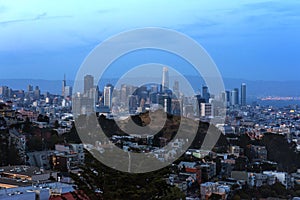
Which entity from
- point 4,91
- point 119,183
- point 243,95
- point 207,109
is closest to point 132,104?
point 207,109

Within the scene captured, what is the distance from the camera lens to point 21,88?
1264 inches

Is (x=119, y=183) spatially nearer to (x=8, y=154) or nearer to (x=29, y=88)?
(x=8, y=154)

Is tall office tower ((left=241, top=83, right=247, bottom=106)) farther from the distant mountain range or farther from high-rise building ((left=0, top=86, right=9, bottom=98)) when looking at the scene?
high-rise building ((left=0, top=86, right=9, bottom=98))

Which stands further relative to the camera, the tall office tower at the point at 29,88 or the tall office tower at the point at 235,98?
the tall office tower at the point at 29,88

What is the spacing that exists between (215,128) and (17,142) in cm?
573

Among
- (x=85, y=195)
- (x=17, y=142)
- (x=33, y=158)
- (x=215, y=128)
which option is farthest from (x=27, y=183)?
(x=215, y=128)

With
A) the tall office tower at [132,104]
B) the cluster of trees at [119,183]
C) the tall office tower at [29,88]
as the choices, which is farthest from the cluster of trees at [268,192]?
the tall office tower at [29,88]

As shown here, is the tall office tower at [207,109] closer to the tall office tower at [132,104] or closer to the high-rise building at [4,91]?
→ the tall office tower at [132,104]

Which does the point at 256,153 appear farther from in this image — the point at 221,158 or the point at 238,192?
the point at 238,192

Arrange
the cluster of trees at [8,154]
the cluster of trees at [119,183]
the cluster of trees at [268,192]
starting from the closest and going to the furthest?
the cluster of trees at [119,183], the cluster of trees at [268,192], the cluster of trees at [8,154]

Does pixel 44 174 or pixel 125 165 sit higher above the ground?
pixel 125 165

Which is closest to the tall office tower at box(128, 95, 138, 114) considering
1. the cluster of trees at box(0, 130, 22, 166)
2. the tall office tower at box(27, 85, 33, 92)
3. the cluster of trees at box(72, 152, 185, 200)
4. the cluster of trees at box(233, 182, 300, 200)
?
the cluster of trees at box(0, 130, 22, 166)

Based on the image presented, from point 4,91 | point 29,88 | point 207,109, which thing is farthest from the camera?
point 29,88

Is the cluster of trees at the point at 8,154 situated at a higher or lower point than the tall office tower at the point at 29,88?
lower
